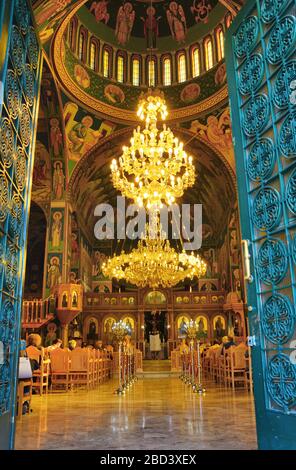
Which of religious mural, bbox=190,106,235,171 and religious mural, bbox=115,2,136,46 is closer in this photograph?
religious mural, bbox=115,2,136,46

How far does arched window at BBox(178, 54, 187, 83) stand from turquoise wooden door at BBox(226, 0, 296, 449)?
13.2 m

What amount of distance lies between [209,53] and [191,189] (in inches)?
327

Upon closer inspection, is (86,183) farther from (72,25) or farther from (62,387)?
(62,387)

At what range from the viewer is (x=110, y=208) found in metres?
23.9

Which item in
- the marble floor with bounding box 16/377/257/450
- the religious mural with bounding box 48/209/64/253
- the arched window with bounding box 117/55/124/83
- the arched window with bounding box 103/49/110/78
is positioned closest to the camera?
the marble floor with bounding box 16/377/257/450

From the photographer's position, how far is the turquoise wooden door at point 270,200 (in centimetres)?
323

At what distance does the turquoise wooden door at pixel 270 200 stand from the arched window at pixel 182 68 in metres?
13.2

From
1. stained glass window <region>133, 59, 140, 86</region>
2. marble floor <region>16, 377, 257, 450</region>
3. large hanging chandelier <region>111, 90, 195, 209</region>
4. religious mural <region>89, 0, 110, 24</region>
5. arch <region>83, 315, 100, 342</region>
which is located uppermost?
religious mural <region>89, 0, 110, 24</region>

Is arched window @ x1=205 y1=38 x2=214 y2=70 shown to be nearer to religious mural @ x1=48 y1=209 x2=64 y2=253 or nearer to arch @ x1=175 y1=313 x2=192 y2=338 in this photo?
religious mural @ x1=48 y1=209 x2=64 y2=253

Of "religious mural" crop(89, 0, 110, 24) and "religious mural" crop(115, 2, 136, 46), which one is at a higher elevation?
"religious mural" crop(115, 2, 136, 46)

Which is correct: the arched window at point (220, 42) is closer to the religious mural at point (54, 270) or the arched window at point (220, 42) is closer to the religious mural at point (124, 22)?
the religious mural at point (124, 22)

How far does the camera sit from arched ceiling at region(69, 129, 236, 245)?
55.2ft

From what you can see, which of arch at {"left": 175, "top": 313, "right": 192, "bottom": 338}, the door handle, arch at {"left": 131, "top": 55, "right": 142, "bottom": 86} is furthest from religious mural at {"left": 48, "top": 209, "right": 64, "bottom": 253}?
the door handle

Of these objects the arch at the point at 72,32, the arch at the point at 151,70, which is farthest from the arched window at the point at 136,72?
the arch at the point at 72,32
